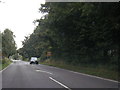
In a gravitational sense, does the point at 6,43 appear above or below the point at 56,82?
above

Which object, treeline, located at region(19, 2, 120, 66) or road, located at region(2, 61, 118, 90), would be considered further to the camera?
treeline, located at region(19, 2, 120, 66)

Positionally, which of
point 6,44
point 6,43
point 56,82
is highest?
point 6,43

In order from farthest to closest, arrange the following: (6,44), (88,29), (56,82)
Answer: (6,44), (88,29), (56,82)

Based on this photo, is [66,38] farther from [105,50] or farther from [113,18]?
[113,18]

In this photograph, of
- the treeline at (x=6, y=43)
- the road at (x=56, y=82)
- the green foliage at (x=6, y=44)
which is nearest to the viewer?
the road at (x=56, y=82)

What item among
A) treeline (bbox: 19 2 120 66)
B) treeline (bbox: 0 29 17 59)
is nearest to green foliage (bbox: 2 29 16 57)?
treeline (bbox: 0 29 17 59)

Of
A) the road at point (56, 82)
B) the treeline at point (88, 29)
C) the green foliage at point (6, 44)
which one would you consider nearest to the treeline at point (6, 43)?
the green foliage at point (6, 44)

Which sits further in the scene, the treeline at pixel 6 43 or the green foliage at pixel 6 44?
the green foliage at pixel 6 44

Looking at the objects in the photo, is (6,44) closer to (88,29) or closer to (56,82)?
(88,29)

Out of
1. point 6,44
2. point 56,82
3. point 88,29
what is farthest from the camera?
point 6,44

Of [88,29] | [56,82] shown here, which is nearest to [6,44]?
[88,29]

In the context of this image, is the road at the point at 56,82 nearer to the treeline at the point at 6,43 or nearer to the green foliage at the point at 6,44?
the treeline at the point at 6,43

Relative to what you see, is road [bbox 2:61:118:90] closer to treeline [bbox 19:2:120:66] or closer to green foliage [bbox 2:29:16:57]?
treeline [bbox 19:2:120:66]

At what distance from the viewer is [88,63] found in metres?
34.5
